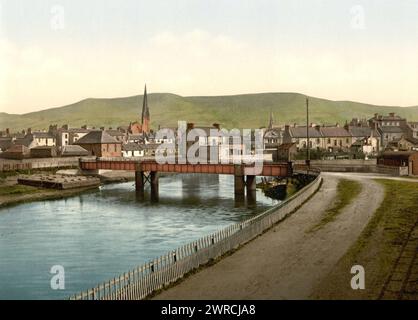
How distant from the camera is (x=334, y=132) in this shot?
156 m

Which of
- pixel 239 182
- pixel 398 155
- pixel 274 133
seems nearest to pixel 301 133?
pixel 274 133

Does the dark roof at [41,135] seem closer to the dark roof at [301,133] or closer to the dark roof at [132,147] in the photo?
the dark roof at [132,147]

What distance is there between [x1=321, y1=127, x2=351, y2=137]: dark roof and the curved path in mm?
113249

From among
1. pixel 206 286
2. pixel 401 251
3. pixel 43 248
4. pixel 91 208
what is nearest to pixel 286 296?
pixel 206 286

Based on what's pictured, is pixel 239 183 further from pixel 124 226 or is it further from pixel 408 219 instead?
pixel 408 219

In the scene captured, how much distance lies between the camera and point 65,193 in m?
84.4

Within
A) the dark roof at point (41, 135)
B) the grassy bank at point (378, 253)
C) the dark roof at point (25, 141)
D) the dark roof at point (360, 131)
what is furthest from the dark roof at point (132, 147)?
the grassy bank at point (378, 253)

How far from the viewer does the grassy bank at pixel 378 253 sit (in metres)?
23.0

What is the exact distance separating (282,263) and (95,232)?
26.1 metres

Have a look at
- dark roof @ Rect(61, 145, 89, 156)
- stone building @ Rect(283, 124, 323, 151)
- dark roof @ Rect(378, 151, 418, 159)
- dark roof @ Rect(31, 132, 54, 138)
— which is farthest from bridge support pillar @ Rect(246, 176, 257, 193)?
dark roof @ Rect(31, 132, 54, 138)

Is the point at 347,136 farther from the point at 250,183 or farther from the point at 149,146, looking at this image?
the point at 250,183

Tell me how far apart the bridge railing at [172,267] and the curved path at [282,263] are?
0.69 m

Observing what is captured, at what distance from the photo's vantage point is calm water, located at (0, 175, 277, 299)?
33.8 m

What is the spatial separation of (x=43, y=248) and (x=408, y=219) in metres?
29.2
